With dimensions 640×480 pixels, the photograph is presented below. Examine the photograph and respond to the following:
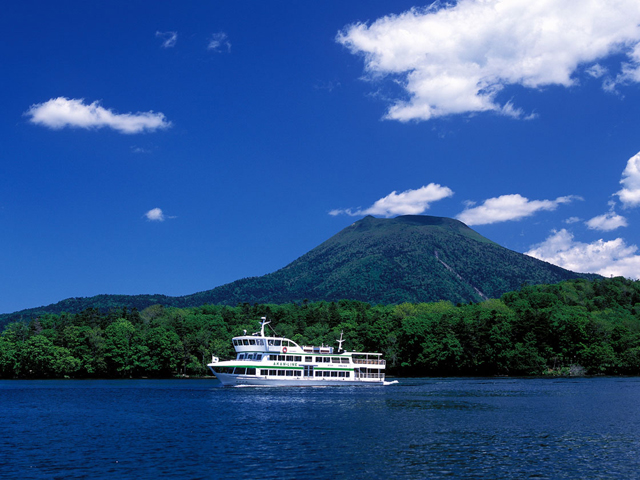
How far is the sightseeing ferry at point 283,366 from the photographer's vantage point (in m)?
90.9

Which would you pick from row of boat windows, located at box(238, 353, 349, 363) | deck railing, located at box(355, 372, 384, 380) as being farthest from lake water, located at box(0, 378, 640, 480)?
deck railing, located at box(355, 372, 384, 380)

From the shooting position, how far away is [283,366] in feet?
307

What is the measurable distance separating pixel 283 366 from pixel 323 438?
53368mm

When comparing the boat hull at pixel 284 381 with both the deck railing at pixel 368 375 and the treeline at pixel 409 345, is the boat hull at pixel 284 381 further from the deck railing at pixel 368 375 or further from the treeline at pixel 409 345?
the treeline at pixel 409 345

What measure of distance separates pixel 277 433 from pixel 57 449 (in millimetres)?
14411

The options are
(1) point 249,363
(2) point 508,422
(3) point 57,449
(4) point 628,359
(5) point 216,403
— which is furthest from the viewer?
(4) point 628,359

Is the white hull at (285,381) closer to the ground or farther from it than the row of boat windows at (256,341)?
closer to the ground

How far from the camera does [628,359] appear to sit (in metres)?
125

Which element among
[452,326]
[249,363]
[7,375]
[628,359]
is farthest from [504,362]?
[7,375]

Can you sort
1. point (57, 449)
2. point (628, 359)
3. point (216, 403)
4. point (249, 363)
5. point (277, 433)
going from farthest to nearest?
point (628, 359) < point (249, 363) < point (216, 403) < point (277, 433) < point (57, 449)

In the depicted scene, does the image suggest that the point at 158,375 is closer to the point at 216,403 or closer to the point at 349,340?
the point at 349,340

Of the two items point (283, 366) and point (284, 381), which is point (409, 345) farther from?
point (284, 381)

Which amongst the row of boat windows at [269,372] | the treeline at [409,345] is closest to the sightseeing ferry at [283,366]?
the row of boat windows at [269,372]

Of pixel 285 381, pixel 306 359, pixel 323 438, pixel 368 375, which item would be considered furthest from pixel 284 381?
pixel 323 438
